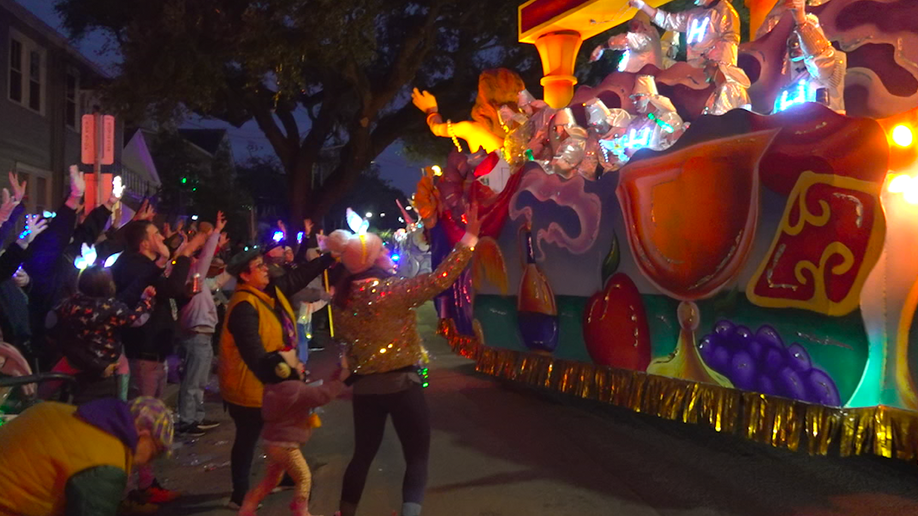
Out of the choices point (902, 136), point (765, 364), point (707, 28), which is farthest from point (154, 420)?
point (707, 28)

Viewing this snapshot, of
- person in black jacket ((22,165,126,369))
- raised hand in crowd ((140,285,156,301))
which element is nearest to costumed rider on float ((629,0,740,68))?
raised hand in crowd ((140,285,156,301))

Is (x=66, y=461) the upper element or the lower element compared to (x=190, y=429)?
upper

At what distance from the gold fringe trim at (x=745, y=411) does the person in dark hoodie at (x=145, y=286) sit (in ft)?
10.8

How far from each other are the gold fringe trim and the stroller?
3894 millimetres

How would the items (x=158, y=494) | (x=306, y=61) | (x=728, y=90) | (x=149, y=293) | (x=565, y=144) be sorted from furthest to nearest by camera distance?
(x=306, y=61)
(x=565, y=144)
(x=149, y=293)
(x=728, y=90)
(x=158, y=494)

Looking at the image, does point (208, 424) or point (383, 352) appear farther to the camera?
point (208, 424)

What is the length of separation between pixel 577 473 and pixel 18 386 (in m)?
3.82

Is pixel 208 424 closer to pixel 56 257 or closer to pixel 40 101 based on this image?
pixel 56 257

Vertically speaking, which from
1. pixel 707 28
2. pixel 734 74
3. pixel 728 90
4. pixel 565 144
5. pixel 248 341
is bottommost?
pixel 248 341

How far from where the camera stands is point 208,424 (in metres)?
7.62

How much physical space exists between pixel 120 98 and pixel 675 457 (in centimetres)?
1423

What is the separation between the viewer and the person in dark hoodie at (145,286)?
19.5 ft

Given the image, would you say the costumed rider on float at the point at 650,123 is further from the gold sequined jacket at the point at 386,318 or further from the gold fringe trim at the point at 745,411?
the gold sequined jacket at the point at 386,318

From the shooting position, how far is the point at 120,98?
16422 millimetres
